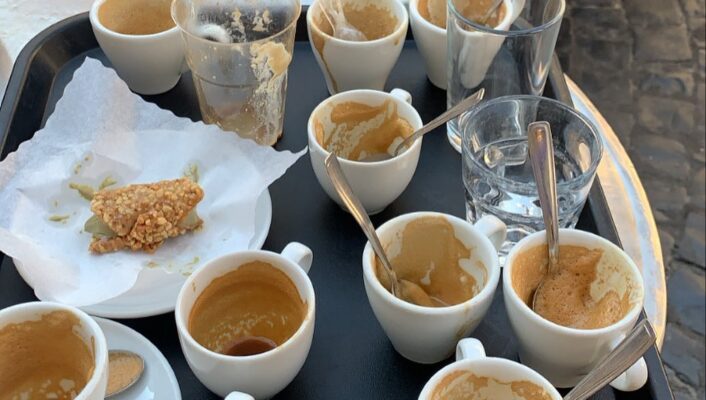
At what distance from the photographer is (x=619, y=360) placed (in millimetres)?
583

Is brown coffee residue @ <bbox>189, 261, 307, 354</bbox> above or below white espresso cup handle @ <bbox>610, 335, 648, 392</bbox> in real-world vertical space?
above

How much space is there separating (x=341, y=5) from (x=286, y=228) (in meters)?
0.28

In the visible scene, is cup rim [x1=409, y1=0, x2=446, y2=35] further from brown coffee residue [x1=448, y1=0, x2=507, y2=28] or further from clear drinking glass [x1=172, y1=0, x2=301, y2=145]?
clear drinking glass [x1=172, y1=0, x2=301, y2=145]

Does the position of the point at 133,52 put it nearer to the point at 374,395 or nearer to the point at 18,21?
the point at 18,21

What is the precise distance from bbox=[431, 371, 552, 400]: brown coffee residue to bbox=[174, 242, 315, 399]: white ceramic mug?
109mm

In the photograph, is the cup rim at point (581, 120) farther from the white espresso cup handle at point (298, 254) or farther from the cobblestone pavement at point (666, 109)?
the cobblestone pavement at point (666, 109)

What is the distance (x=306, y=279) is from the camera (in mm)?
642

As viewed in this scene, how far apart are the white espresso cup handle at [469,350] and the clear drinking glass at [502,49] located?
0.31 m

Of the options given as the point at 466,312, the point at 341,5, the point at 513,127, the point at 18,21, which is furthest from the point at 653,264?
the point at 18,21

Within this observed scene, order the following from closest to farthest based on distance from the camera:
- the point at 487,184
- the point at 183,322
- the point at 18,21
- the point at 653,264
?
the point at 183,322 < the point at 487,184 < the point at 653,264 < the point at 18,21

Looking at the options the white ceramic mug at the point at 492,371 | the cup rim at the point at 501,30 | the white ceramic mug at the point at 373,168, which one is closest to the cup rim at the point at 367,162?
the white ceramic mug at the point at 373,168

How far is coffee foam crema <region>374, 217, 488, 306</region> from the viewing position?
2.27 ft

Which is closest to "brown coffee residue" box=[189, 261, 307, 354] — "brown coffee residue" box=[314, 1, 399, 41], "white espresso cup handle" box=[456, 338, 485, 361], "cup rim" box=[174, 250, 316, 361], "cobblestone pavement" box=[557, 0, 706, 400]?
"cup rim" box=[174, 250, 316, 361]

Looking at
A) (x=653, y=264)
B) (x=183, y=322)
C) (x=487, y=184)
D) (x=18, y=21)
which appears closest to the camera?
(x=183, y=322)
